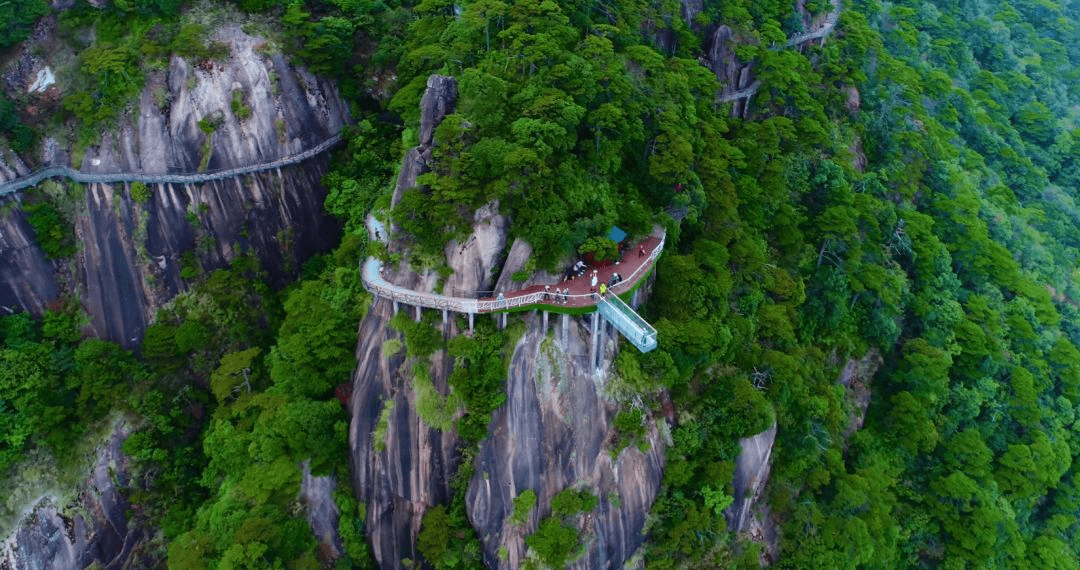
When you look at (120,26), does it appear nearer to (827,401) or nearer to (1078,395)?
(827,401)

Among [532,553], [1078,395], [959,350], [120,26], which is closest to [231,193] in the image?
[120,26]

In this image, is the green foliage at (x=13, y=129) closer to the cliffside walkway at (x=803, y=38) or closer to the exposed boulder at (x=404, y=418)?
the exposed boulder at (x=404, y=418)

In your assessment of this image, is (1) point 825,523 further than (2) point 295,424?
Yes

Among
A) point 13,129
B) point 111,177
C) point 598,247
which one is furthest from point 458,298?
point 13,129

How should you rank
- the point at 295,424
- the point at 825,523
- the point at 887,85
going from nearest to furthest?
the point at 295,424, the point at 825,523, the point at 887,85

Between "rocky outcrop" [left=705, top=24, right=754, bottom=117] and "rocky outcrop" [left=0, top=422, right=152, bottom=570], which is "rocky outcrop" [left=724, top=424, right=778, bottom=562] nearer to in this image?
"rocky outcrop" [left=705, top=24, right=754, bottom=117]

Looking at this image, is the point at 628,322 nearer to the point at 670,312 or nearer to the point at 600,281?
the point at 600,281

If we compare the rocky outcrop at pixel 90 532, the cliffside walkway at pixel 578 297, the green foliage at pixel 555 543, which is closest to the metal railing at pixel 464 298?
the cliffside walkway at pixel 578 297
